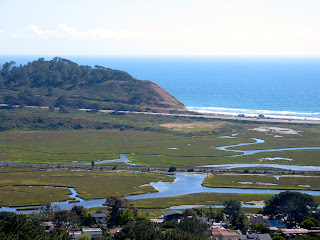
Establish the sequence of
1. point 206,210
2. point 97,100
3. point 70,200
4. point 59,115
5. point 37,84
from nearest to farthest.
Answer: point 206,210 → point 70,200 → point 59,115 → point 97,100 → point 37,84

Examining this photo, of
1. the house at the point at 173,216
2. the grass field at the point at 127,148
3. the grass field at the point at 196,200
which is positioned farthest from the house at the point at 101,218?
the grass field at the point at 127,148

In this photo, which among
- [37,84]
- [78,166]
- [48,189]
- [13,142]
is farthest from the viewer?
[37,84]

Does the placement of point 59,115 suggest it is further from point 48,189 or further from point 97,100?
point 48,189

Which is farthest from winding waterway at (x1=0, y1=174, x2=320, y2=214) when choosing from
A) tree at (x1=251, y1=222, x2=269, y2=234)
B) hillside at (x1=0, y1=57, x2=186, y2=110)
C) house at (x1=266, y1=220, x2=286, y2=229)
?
hillside at (x1=0, y1=57, x2=186, y2=110)

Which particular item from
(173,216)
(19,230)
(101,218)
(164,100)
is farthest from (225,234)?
(164,100)

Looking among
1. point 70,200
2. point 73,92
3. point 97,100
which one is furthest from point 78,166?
point 73,92

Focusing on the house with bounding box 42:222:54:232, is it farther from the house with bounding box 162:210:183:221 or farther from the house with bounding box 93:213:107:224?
the house with bounding box 162:210:183:221

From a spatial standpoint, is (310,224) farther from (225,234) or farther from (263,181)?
(263,181)

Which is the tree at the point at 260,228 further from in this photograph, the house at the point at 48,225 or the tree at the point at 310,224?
the house at the point at 48,225
